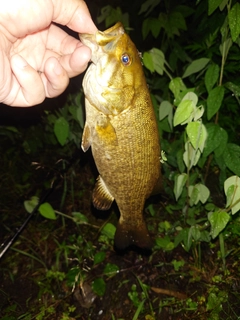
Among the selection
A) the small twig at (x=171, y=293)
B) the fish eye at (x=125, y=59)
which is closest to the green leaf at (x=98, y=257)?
the small twig at (x=171, y=293)

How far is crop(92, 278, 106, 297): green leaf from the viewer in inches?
125

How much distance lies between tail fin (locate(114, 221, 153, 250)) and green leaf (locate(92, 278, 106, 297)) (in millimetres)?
799

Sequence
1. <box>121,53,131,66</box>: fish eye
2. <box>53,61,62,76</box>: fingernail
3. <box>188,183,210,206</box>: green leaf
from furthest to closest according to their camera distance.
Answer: <box>188,183,210,206</box>: green leaf < <box>121,53,131,66</box>: fish eye < <box>53,61,62,76</box>: fingernail

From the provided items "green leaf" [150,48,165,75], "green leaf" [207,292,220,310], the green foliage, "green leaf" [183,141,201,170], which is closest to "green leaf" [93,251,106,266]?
the green foliage

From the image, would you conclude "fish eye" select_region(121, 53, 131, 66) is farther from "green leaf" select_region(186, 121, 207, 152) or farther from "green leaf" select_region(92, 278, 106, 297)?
"green leaf" select_region(92, 278, 106, 297)

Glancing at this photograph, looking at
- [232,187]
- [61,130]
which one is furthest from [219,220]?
[61,130]

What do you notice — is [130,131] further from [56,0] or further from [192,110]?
[56,0]

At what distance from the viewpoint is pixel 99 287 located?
319cm

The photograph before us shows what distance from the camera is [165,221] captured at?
3.54 metres

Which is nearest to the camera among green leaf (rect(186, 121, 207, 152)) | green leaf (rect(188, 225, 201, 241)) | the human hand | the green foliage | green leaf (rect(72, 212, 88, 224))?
the human hand

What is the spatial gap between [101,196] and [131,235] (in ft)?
1.26

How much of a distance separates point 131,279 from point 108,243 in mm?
421

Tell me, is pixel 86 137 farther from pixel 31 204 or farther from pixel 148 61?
pixel 31 204

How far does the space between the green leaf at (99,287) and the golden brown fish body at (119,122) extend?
1.16 m
